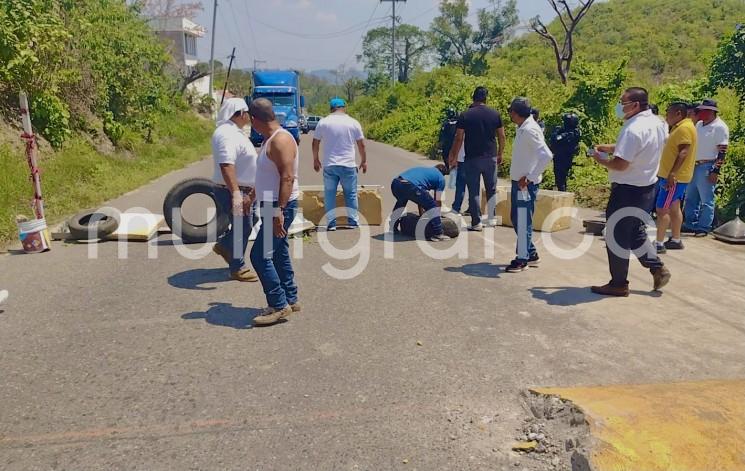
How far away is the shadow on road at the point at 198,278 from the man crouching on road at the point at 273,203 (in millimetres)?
1341

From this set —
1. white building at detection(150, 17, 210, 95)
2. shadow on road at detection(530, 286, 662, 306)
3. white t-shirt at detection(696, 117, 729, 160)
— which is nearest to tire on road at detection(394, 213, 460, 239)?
shadow on road at detection(530, 286, 662, 306)

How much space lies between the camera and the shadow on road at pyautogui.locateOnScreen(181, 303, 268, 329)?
500 centimetres

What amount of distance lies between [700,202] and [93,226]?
853 cm

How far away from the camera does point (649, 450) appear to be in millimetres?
2850

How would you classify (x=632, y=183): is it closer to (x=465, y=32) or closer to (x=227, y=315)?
(x=227, y=315)

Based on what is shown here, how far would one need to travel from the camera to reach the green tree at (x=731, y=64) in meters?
9.05

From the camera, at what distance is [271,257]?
4887 mm

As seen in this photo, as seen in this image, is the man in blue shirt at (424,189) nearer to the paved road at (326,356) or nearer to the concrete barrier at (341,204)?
the concrete barrier at (341,204)

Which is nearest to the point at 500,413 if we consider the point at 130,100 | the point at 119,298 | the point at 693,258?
the point at 119,298

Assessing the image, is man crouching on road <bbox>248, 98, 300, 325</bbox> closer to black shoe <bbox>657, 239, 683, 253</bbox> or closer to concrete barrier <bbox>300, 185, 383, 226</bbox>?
concrete barrier <bbox>300, 185, 383, 226</bbox>

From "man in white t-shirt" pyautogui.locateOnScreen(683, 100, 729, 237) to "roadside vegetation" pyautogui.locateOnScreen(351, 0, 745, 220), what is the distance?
97cm

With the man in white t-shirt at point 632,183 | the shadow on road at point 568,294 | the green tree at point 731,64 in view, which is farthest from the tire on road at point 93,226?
the green tree at point 731,64

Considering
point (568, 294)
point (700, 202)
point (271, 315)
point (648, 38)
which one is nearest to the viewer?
point (271, 315)

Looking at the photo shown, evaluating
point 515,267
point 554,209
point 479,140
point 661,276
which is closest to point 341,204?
point 479,140
